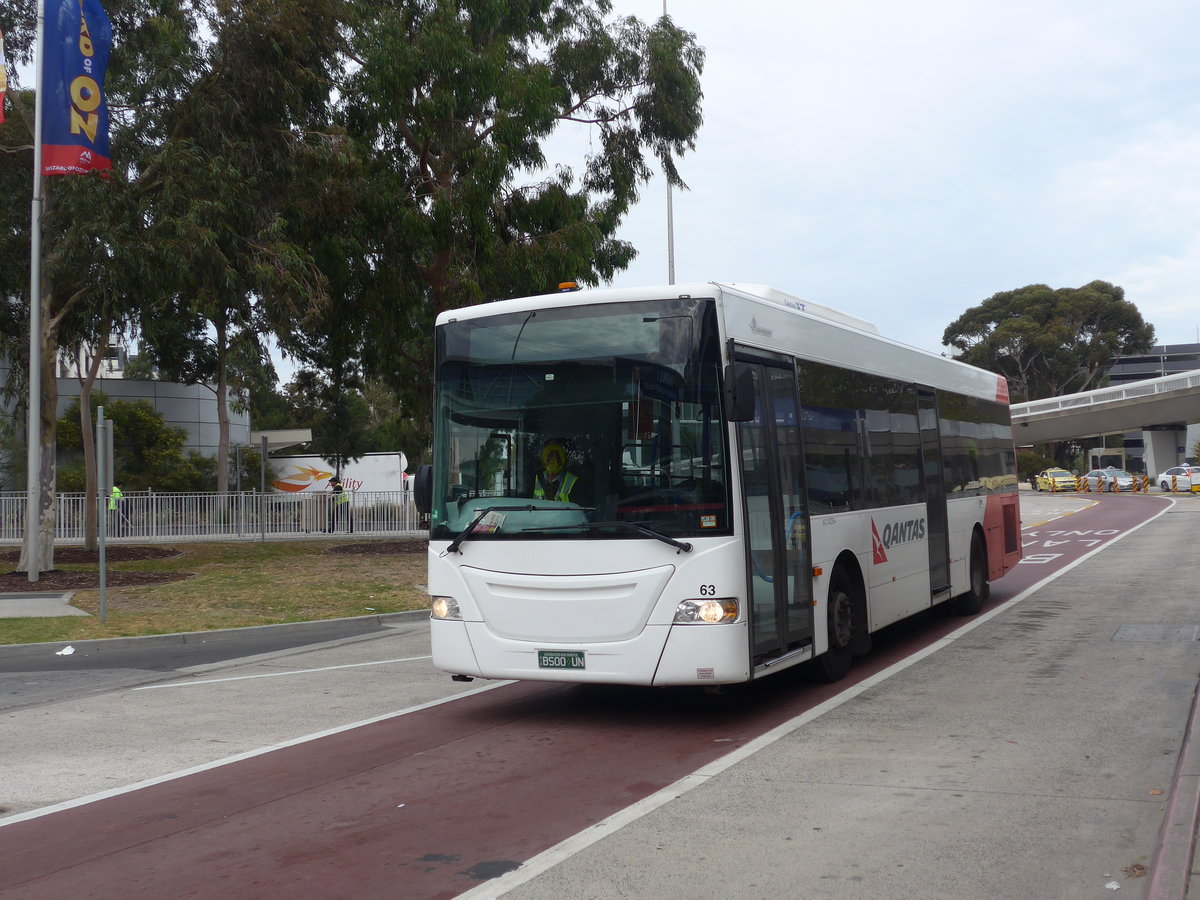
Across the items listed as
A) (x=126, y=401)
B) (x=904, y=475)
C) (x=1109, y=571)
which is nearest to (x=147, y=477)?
(x=126, y=401)

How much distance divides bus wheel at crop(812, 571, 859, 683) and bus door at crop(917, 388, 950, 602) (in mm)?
2850

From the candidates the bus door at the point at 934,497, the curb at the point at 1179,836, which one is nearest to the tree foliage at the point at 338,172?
the bus door at the point at 934,497

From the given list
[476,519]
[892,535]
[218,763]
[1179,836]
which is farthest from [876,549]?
[218,763]

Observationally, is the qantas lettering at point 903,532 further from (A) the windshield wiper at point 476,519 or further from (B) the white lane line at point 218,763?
(A) the windshield wiper at point 476,519

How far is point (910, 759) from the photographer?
24.3ft

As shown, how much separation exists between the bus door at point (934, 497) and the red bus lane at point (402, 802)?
3.61m

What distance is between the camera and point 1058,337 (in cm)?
8594

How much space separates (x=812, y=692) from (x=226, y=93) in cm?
1707

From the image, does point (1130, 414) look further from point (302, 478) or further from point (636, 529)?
point (636, 529)

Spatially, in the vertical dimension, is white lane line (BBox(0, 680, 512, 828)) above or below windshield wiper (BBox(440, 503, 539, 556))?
below

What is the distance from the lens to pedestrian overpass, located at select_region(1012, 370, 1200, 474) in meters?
72.8

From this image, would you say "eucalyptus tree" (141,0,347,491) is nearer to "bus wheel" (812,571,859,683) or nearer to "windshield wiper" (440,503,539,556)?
"windshield wiper" (440,503,539,556)

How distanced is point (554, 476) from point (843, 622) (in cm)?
333

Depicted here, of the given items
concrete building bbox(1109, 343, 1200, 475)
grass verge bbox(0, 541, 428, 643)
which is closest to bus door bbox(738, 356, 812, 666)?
grass verge bbox(0, 541, 428, 643)
